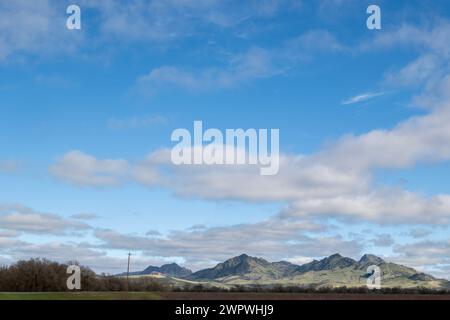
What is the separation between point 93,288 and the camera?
153 metres

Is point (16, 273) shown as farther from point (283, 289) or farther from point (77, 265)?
point (283, 289)
